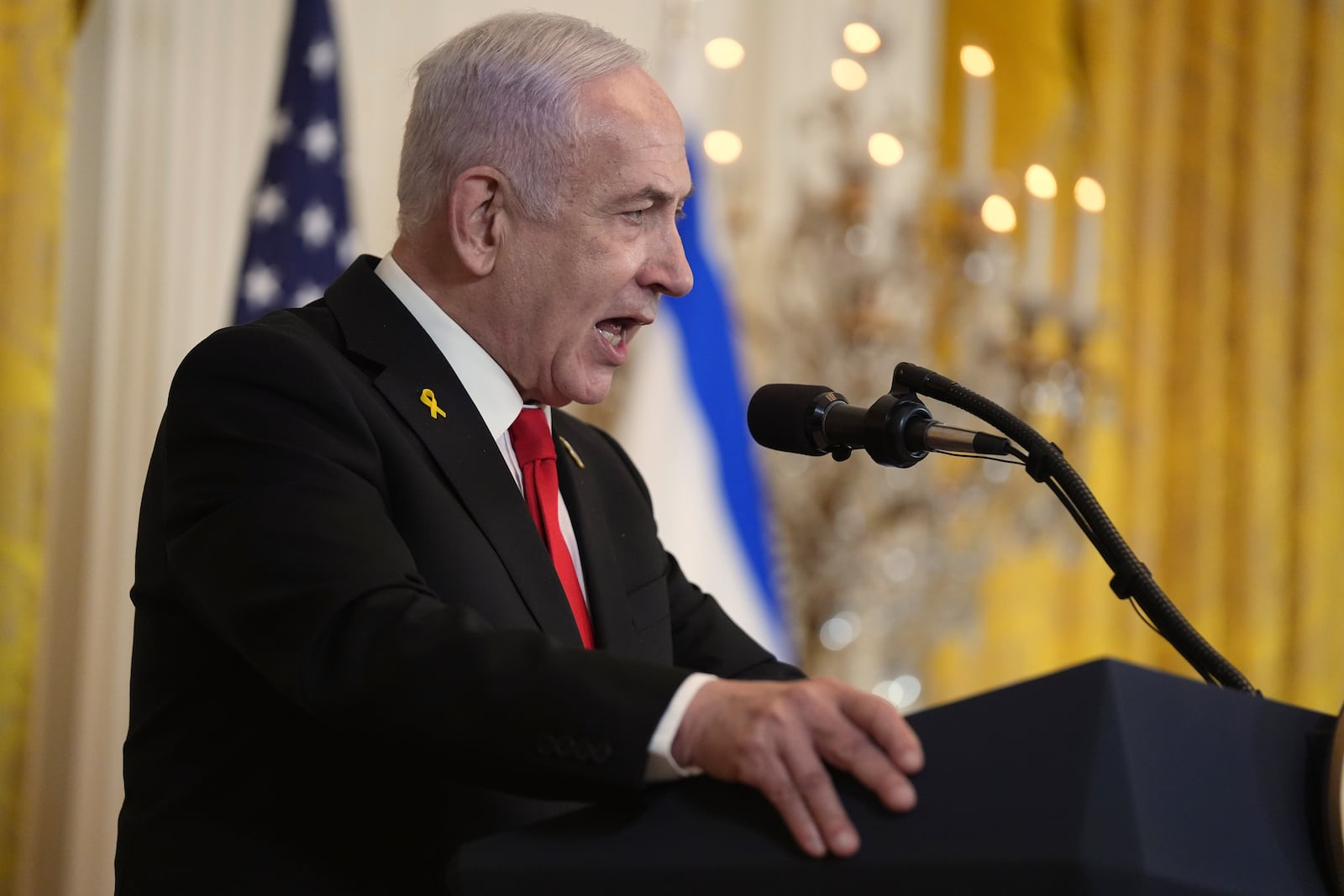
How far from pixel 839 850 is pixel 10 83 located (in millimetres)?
2532

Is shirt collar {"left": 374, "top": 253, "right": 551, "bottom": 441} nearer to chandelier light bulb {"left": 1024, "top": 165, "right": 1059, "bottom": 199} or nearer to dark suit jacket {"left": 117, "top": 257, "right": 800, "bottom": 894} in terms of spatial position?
dark suit jacket {"left": 117, "top": 257, "right": 800, "bottom": 894}

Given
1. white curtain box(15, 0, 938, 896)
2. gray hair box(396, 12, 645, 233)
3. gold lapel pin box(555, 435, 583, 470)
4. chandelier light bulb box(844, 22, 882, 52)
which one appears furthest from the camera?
chandelier light bulb box(844, 22, 882, 52)

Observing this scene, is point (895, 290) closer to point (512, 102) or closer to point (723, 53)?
point (723, 53)

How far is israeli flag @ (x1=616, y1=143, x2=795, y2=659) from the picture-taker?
3.81 meters

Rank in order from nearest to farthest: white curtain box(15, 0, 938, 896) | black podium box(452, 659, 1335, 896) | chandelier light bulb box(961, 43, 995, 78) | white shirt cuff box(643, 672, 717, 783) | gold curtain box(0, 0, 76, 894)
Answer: black podium box(452, 659, 1335, 896) → white shirt cuff box(643, 672, 717, 783) → gold curtain box(0, 0, 76, 894) → white curtain box(15, 0, 938, 896) → chandelier light bulb box(961, 43, 995, 78)

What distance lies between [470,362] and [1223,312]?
405 cm

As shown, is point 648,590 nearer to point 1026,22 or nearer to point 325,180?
point 325,180

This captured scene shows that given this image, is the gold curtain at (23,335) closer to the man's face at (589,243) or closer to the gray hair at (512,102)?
the gray hair at (512,102)

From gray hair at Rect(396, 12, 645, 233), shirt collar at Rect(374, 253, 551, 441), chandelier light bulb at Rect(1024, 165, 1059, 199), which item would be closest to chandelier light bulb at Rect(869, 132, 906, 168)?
chandelier light bulb at Rect(1024, 165, 1059, 199)

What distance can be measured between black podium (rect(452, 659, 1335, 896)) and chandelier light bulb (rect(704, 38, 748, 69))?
2.99 meters

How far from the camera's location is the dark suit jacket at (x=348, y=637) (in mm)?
1106

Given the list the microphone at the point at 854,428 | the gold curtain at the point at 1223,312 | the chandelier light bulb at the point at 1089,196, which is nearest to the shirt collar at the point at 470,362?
the microphone at the point at 854,428

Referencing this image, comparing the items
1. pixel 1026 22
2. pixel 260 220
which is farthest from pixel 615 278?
pixel 1026 22

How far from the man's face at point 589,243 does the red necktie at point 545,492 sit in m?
0.06
